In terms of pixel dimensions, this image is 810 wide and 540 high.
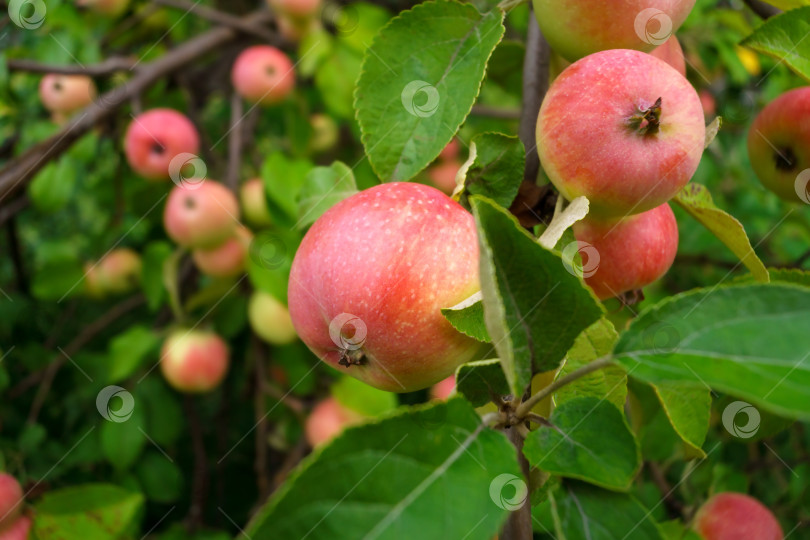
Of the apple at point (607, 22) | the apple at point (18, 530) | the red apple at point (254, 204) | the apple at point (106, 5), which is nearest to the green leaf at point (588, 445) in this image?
the apple at point (607, 22)

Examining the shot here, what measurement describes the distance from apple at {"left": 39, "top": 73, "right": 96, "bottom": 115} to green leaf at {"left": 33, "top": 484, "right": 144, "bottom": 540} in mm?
896

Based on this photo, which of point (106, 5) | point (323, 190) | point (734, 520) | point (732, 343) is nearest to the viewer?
point (732, 343)

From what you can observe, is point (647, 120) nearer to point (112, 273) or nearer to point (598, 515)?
point (598, 515)

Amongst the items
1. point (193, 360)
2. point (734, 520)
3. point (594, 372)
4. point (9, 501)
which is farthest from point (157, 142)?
point (734, 520)

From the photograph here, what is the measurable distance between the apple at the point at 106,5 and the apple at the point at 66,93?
Result: 19 cm

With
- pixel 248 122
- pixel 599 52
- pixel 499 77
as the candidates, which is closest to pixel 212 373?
pixel 248 122

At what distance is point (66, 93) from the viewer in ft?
4.80

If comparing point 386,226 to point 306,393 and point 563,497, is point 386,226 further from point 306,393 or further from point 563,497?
point 306,393

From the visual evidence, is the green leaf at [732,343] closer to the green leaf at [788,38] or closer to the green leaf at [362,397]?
the green leaf at [788,38]

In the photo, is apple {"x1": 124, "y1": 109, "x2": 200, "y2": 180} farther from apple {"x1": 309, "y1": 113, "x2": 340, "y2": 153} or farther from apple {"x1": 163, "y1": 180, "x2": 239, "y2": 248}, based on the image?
apple {"x1": 309, "y1": 113, "x2": 340, "y2": 153}

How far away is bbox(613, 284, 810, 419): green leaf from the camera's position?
12.9 inches

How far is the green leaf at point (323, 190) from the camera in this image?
659mm

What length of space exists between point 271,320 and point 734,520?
0.86 meters

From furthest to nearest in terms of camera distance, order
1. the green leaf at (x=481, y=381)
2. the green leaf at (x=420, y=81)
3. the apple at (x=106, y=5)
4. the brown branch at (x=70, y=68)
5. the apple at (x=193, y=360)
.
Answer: the apple at (x=106, y=5) < the apple at (x=193, y=360) < the brown branch at (x=70, y=68) < the green leaf at (x=420, y=81) < the green leaf at (x=481, y=381)
